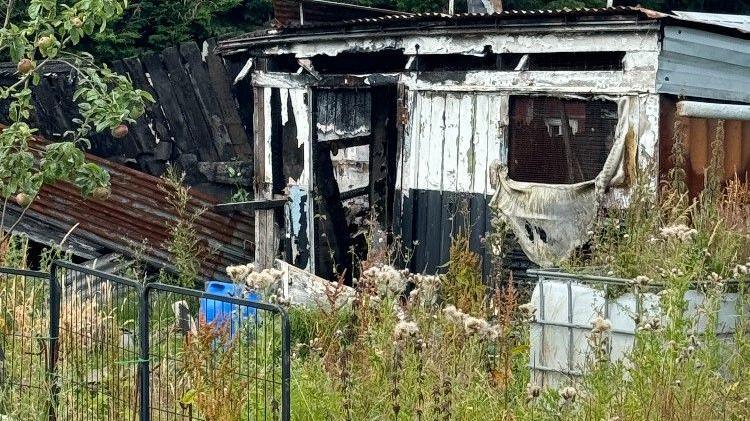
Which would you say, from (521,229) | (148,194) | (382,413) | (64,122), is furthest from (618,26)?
(64,122)

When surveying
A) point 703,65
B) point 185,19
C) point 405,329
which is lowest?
point 405,329

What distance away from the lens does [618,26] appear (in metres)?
8.93

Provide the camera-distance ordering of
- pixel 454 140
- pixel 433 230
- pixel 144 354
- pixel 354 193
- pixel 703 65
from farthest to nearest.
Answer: pixel 354 193
pixel 433 230
pixel 454 140
pixel 703 65
pixel 144 354

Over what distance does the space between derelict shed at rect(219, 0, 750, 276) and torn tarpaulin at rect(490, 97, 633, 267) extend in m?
0.01

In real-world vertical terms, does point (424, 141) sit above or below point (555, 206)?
above

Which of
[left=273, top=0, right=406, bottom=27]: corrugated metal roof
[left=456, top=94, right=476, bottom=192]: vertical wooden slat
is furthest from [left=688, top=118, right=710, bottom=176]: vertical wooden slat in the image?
[left=273, top=0, right=406, bottom=27]: corrugated metal roof

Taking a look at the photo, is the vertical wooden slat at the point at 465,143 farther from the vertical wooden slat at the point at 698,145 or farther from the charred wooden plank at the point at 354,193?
the charred wooden plank at the point at 354,193

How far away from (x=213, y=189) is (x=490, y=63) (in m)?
4.63

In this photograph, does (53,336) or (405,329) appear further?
(53,336)

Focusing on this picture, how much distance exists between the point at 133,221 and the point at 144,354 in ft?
25.0

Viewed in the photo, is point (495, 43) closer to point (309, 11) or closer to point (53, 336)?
point (309, 11)

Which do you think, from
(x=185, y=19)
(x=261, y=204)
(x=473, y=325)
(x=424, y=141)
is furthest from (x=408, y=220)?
(x=185, y=19)

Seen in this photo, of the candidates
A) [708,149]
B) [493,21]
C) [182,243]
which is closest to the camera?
[708,149]

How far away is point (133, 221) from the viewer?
42.0 feet
